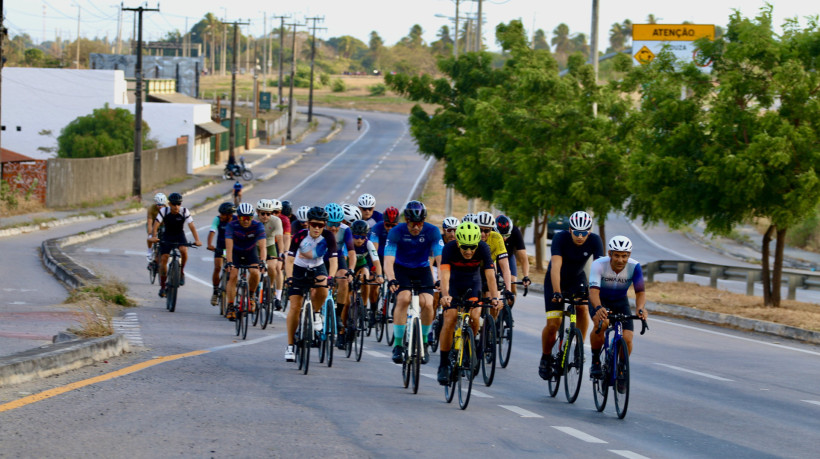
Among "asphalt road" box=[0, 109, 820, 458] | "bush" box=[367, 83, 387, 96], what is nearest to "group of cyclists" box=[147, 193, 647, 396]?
"asphalt road" box=[0, 109, 820, 458]

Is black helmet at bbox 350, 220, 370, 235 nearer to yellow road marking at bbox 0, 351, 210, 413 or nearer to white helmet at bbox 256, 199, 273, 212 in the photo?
white helmet at bbox 256, 199, 273, 212

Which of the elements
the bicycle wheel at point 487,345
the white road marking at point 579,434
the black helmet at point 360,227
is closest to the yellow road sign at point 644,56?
the black helmet at point 360,227

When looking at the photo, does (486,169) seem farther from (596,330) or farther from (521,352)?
(596,330)

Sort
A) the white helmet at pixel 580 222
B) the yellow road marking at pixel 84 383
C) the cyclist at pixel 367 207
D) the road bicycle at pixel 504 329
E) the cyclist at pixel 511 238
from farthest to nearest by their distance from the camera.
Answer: the cyclist at pixel 367 207 → the cyclist at pixel 511 238 → the road bicycle at pixel 504 329 → the white helmet at pixel 580 222 → the yellow road marking at pixel 84 383

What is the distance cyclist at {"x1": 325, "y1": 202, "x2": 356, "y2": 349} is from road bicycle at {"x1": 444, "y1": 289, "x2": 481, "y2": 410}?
216cm

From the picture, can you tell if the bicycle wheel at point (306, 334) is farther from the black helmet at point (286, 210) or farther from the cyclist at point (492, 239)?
the black helmet at point (286, 210)

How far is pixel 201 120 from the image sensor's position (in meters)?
72.6

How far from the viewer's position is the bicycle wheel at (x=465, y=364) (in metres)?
10.1

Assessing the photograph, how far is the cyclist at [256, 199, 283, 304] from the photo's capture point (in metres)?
16.5

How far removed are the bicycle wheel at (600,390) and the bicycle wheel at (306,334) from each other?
10.5 ft

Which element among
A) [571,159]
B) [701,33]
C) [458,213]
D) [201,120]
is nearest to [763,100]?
[701,33]

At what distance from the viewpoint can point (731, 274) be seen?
2775cm

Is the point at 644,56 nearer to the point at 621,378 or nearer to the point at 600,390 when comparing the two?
the point at 600,390

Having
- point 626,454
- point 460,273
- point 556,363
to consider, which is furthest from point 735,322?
point 626,454
